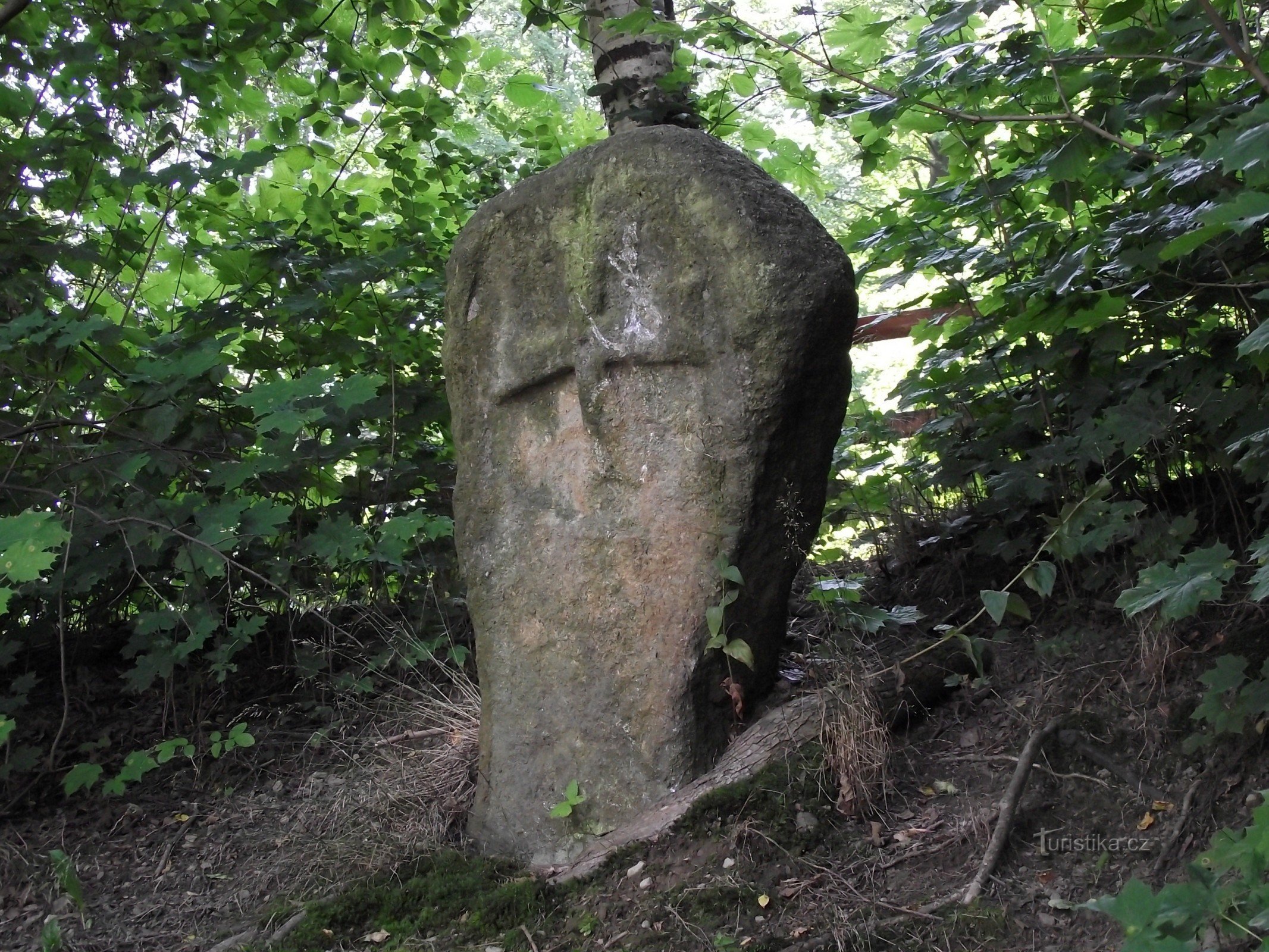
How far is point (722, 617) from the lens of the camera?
8.90 ft

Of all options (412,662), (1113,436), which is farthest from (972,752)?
(412,662)

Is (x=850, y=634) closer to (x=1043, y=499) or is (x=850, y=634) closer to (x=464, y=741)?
(x=1043, y=499)

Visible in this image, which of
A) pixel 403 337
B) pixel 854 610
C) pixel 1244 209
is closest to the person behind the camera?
pixel 1244 209

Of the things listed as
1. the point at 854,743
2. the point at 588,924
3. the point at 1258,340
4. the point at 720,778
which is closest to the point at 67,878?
the point at 588,924

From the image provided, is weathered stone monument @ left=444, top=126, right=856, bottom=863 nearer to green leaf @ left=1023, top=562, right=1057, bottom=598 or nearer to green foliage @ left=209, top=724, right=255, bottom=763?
green leaf @ left=1023, top=562, right=1057, bottom=598

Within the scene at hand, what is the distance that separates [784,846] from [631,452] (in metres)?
1.06

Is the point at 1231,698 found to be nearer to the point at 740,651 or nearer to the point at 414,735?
the point at 740,651

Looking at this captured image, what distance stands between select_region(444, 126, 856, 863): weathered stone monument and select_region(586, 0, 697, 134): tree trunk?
1059mm

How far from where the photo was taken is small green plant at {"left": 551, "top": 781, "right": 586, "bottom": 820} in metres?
2.82

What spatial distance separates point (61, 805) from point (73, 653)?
744mm

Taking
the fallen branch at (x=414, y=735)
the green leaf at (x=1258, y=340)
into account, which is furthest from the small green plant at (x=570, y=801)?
the green leaf at (x=1258, y=340)

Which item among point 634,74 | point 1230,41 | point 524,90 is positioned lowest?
point 1230,41

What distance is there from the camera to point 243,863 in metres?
3.19

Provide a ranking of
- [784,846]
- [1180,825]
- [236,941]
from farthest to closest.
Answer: [236,941] < [784,846] < [1180,825]
